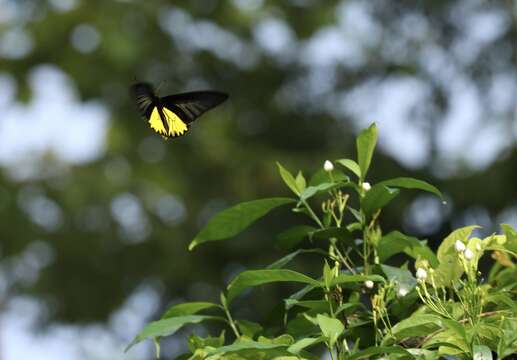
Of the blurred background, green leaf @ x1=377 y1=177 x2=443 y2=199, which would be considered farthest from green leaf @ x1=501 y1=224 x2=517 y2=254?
the blurred background

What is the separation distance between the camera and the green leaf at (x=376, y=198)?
5.33 feet

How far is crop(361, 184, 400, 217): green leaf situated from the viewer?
1624 mm

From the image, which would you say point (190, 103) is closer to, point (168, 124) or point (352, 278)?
point (168, 124)

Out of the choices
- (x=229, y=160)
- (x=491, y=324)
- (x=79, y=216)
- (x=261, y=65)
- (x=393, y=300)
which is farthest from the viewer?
(x=261, y=65)

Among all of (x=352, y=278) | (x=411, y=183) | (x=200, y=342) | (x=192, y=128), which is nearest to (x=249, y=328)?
(x=200, y=342)

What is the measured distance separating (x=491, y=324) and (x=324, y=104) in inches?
446

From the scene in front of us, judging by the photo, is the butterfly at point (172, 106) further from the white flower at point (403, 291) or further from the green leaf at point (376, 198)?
the white flower at point (403, 291)

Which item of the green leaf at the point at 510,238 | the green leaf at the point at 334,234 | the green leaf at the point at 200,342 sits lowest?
the green leaf at the point at 510,238

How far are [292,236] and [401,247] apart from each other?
7.6 inches

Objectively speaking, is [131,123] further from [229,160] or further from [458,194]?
[458,194]

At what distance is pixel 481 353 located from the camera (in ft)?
4.50

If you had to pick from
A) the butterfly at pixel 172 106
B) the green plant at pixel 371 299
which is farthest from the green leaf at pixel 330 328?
the butterfly at pixel 172 106

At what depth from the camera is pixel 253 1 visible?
13391mm

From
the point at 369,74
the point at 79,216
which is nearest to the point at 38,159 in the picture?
the point at 79,216
